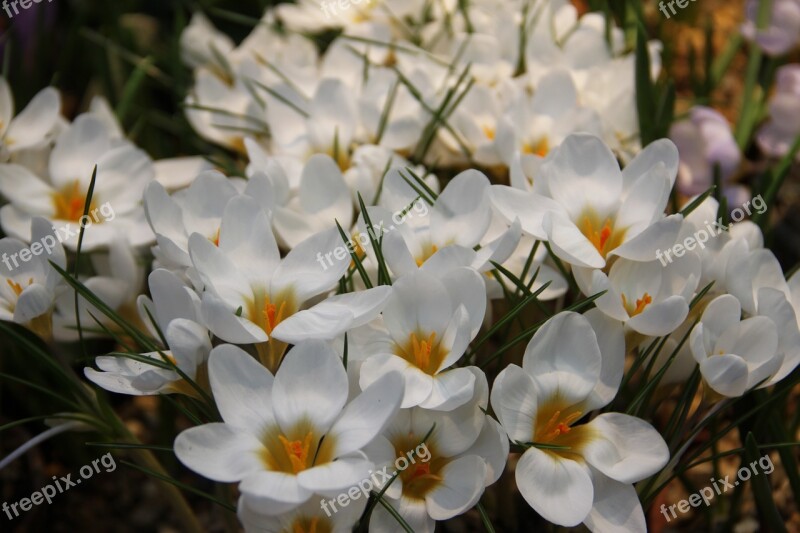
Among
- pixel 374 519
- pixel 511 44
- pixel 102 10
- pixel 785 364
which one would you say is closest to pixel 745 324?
pixel 785 364

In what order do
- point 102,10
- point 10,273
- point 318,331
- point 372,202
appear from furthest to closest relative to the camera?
1. point 102,10
2. point 372,202
3. point 10,273
4. point 318,331

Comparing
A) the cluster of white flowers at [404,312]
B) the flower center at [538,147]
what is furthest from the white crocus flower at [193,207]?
the flower center at [538,147]

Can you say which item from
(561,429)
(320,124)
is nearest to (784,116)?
(320,124)

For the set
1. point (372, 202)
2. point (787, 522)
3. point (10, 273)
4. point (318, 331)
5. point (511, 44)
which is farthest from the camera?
point (511, 44)

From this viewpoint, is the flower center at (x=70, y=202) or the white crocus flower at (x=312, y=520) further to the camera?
the flower center at (x=70, y=202)

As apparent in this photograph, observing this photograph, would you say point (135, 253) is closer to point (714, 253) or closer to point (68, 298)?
point (68, 298)

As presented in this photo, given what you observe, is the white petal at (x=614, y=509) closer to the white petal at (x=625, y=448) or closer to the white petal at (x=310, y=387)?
the white petal at (x=625, y=448)
